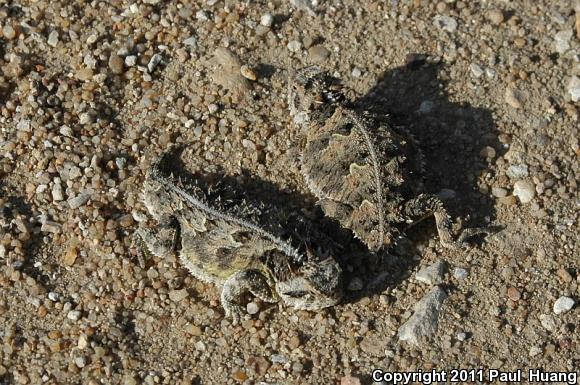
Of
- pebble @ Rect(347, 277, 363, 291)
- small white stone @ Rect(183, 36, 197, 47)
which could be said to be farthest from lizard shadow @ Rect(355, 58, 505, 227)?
small white stone @ Rect(183, 36, 197, 47)

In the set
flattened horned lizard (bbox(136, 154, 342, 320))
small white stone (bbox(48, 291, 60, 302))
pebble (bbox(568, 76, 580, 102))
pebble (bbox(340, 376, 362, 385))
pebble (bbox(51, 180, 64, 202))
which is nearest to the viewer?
pebble (bbox(340, 376, 362, 385))

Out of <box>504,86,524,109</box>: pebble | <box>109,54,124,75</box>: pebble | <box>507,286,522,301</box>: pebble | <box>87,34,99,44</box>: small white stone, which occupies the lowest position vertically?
Answer: <box>109,54,124,75</box>: pebble

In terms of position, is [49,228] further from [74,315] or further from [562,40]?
[562,40]

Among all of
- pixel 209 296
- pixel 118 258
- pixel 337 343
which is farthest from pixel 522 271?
pixel 118 258

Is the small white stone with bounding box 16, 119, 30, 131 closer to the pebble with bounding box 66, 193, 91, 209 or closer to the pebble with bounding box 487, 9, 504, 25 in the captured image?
the pebble with bounding box 66, 193, 91, 209

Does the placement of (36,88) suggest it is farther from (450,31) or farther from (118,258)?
(450,31)

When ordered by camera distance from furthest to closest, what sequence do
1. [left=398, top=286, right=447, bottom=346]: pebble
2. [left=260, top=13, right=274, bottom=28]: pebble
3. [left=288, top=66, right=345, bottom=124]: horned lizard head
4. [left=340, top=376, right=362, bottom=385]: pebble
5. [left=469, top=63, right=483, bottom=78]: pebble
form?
[left=260, top=13, right=274, bottom=28]: pebble, [left=469, top=63, right=483, bottom=78]: pebble, [left=288, top=66, right=345, bottom=124]: horned lizard head, [left=398, top=286, right=447, bottom=346]: pebble, [left=340, top=376, right=362, bottom=385]: pebble
